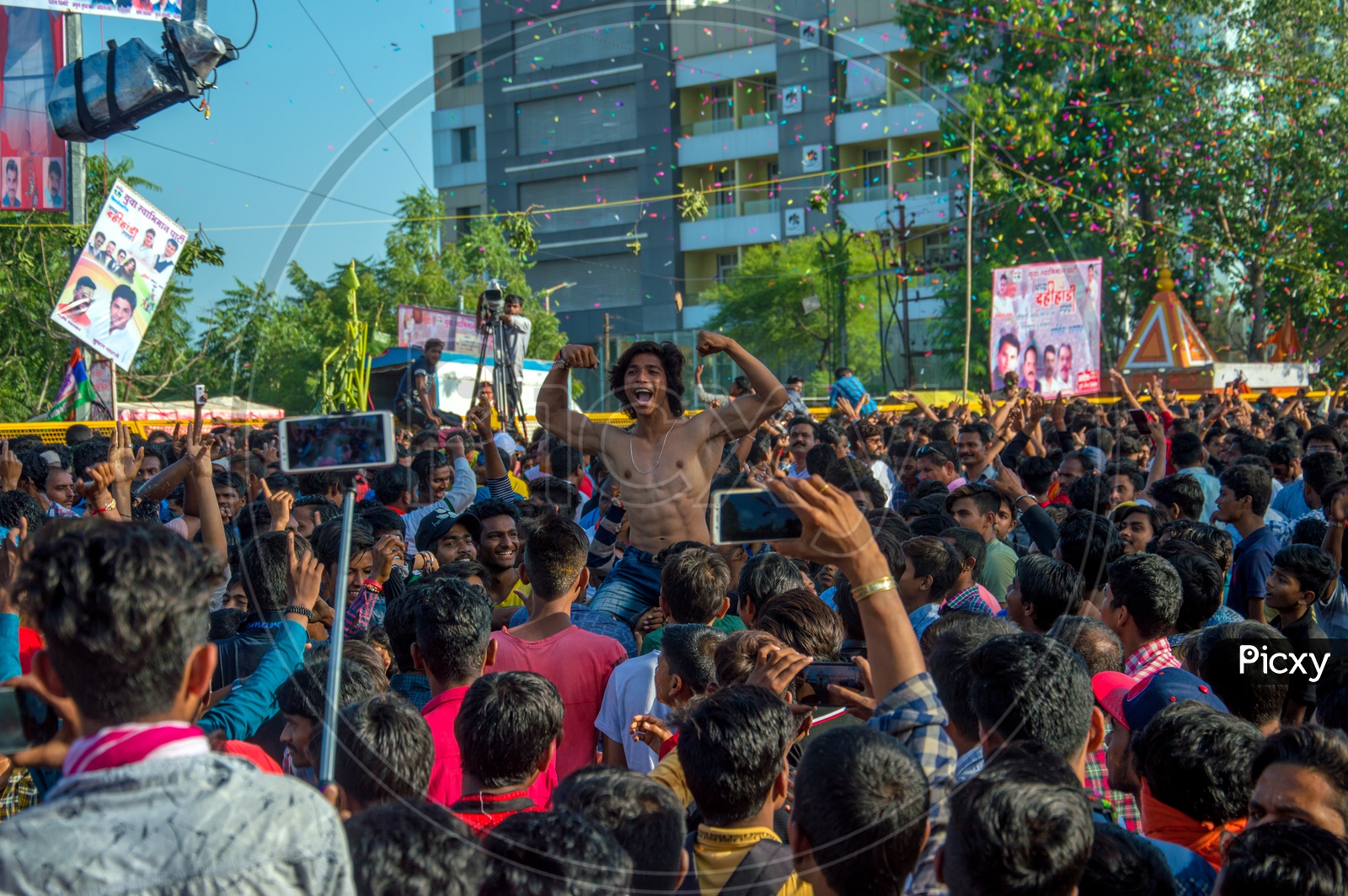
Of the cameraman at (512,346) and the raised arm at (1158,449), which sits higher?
the cameraman at (512,346)

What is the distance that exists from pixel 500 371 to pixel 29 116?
837 cm

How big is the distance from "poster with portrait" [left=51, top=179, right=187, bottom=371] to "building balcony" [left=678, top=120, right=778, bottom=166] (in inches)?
230

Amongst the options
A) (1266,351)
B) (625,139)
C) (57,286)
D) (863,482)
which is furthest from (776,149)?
(1266,351)

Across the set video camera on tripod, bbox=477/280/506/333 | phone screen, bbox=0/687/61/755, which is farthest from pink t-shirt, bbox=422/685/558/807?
video camera on tripod, bbox=477/280/506/333

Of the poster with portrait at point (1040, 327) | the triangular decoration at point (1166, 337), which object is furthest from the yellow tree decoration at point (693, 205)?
the triangular decoration at point (1166, 337)

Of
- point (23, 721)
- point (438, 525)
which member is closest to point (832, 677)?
point (23, 721)

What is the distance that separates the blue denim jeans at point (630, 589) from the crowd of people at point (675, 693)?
0.01m

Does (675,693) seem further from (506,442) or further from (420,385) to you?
(506,442)

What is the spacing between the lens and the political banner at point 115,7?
28.3 feet

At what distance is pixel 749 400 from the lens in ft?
17.4

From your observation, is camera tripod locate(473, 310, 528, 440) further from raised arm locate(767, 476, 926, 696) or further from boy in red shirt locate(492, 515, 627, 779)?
raised arm locate(767, 476, 926, 696)

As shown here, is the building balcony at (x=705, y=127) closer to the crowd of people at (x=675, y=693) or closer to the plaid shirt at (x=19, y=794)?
the crowd of people at (x=675, y=693)

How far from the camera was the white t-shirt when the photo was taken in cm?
357

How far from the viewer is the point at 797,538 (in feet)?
7.64
